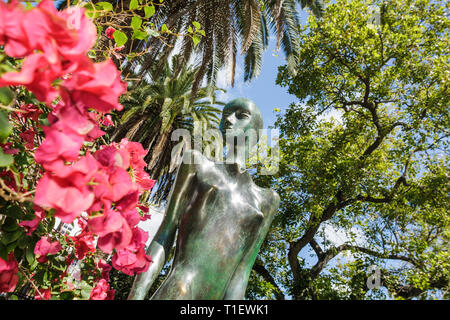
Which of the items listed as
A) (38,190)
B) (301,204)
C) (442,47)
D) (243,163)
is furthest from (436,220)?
(38,190)

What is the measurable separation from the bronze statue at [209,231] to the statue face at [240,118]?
0.49 feet

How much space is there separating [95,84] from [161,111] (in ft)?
37.3

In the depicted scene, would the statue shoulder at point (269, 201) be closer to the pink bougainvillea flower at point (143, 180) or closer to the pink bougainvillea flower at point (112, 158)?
the pink bougainvillea flower at point (143, 180)

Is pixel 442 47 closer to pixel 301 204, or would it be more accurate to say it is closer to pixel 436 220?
pixel 436 220

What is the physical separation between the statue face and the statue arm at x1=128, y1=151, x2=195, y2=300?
1.10 feet

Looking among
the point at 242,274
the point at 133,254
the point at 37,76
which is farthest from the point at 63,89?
the point at 242,274

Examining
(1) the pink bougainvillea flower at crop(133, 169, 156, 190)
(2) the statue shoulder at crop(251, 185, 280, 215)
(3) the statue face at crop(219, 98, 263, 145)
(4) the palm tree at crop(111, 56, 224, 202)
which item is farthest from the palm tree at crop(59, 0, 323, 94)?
(1) the pink bougainvillea flower at crop(133, 169, 156, 190)

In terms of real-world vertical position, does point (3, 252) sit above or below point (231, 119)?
below

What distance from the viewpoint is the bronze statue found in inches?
55.6

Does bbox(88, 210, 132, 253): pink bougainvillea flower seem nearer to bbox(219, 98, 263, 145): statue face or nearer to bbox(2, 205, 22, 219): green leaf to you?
bbox(2, 205, 22, 219): green leaf

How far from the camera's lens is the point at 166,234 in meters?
1.59

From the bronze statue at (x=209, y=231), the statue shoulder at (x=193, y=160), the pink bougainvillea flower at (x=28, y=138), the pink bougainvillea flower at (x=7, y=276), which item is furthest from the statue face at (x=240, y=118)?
the pink bougainvillea flower at (x=7, y=276)

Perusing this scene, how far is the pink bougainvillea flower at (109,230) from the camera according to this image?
63cm

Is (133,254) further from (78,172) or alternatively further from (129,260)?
(78,172)
